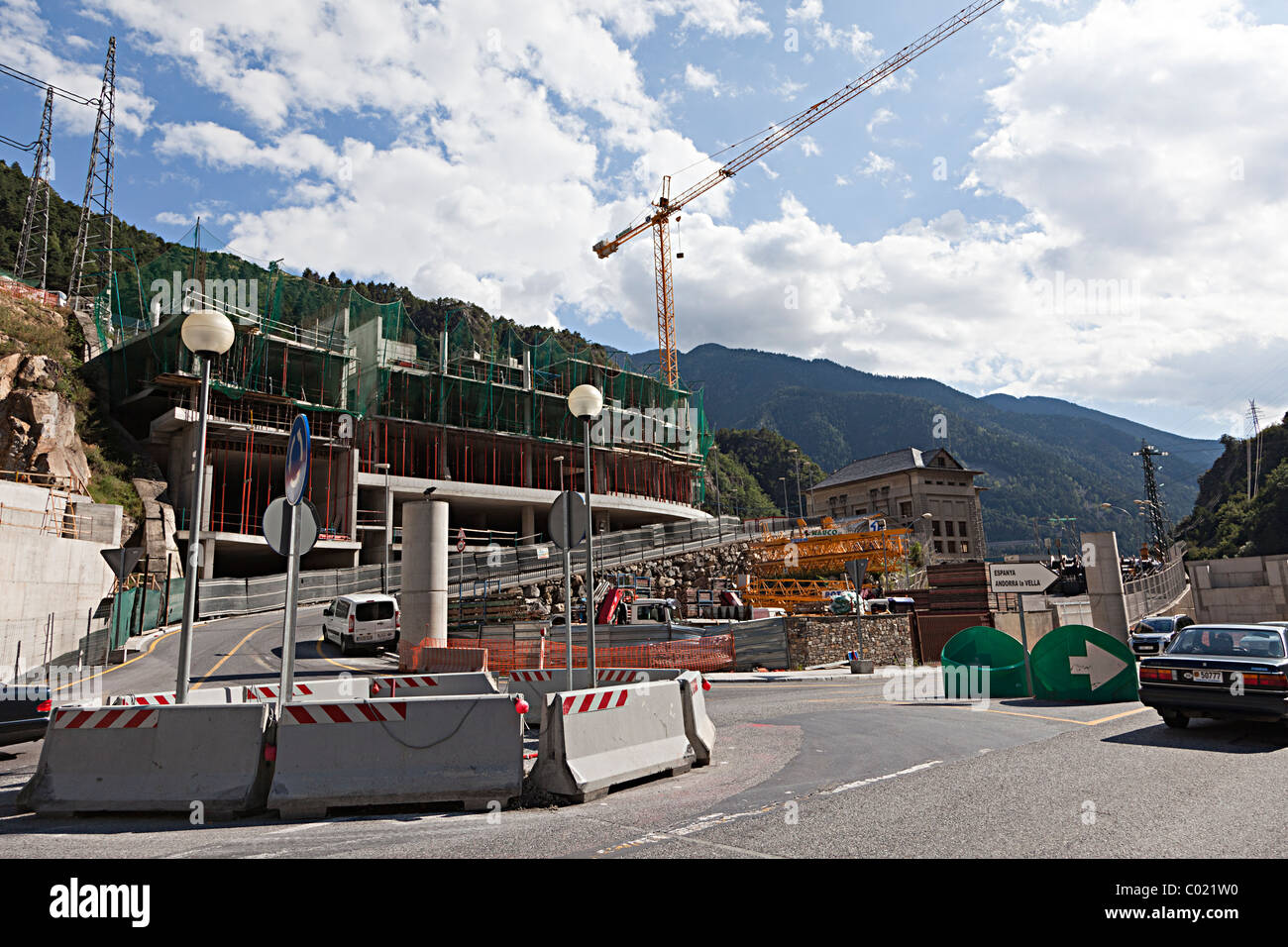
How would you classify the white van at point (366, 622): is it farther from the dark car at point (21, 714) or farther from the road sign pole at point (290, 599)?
the road sign pole at point (290, 599)

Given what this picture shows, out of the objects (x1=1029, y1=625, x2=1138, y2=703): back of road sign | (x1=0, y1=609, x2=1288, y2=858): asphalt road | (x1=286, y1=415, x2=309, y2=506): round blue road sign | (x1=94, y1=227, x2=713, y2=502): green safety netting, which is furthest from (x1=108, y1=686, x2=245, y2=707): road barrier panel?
(x1=94, y1=227, x2=713, y2=502): green safety netting

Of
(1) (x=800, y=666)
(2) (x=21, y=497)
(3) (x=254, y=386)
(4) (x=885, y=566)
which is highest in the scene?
(3) (x=254, y=386)

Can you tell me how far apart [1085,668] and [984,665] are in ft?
6.84

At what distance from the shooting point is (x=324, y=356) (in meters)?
47.3

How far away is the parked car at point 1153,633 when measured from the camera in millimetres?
24344

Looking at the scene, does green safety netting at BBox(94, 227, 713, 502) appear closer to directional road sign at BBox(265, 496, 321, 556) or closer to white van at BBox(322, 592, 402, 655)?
white van at BBox(322, 592, 402, 655)

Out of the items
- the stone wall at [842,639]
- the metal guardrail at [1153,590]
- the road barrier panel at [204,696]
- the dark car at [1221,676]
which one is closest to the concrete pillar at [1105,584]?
the dark car at [1221,676]

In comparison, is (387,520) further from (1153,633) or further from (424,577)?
(1153,633)

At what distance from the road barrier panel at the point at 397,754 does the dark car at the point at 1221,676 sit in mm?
8178

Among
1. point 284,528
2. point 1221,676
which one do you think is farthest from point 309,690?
point 1221,676
